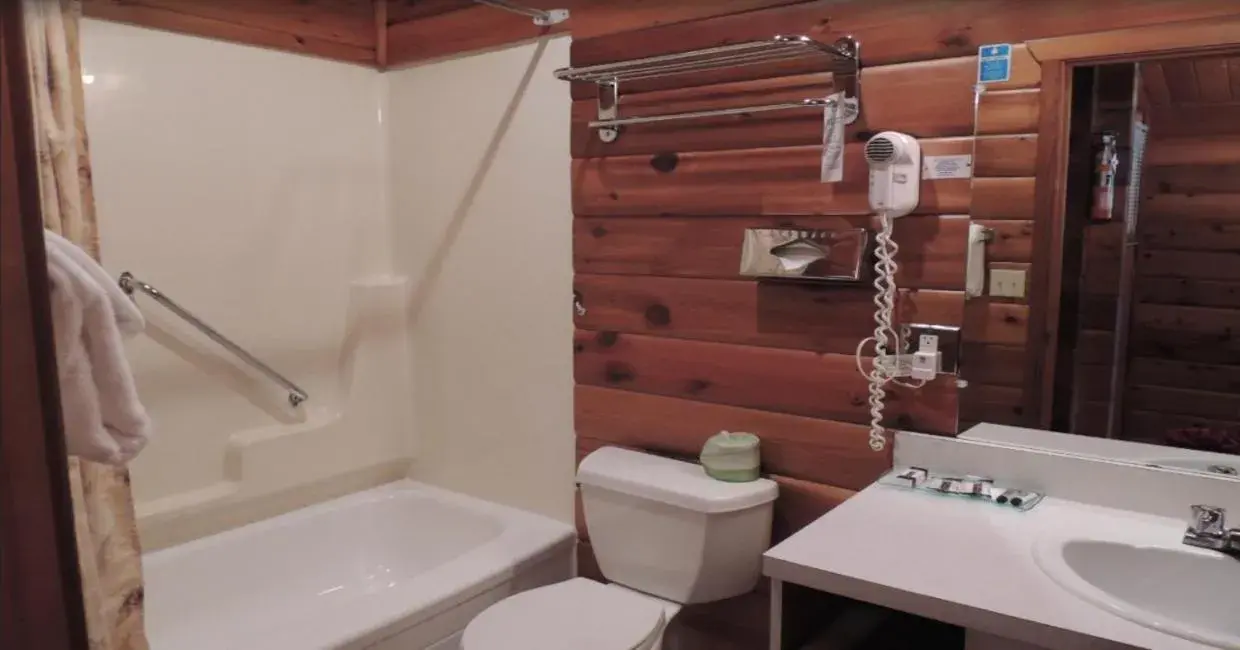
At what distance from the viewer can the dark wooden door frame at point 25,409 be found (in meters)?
0.61

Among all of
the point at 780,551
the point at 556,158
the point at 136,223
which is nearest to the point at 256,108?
the point at 136,223

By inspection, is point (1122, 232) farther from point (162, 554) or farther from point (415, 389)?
point (162, 554)

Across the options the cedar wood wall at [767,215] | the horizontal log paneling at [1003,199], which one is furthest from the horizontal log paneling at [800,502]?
the horizontal log paneling at [1003,199]

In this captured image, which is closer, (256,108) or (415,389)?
(256,108)

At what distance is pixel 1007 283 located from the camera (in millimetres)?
1723

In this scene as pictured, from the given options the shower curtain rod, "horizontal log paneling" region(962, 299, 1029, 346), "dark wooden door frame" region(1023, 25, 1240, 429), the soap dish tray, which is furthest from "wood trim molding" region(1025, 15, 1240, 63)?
the shower curtain rod

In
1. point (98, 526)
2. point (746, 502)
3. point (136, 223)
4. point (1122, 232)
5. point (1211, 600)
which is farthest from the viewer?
point (136, 223)

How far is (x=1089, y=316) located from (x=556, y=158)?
1.36m

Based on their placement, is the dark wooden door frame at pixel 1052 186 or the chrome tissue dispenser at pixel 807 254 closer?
the dark wooden door frame at pixel 1052 186

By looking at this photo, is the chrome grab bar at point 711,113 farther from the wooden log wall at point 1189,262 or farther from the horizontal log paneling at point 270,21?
the horizontal log paneling at point 270,21

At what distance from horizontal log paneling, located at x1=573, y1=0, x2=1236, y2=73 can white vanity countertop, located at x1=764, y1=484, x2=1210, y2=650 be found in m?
0.89

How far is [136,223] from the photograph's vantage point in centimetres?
226

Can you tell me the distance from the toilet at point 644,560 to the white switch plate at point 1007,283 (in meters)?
0.63

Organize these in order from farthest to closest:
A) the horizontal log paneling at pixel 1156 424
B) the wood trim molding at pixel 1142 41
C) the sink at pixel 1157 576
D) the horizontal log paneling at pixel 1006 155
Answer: the horizontal log paneling at pixel 1006 155 < the horizontal log paneling at pixel 1156 424 < the wood trim molding at pixel 1142 41 < the sink at pixel 1157 576
